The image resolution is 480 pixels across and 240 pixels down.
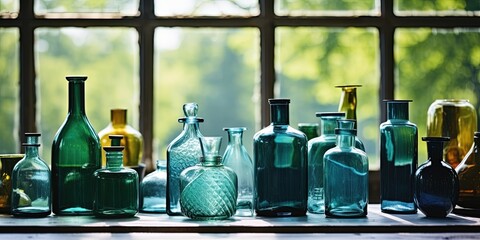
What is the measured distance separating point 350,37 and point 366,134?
0.32 metres

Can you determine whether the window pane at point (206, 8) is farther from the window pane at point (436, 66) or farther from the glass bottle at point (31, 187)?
the glass bottle at point (31, 187)

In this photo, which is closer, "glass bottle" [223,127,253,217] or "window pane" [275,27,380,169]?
"glass bottle" [223,127,253,217]

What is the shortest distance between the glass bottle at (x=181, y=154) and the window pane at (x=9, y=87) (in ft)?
2.26

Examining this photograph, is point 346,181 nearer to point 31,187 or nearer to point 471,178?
point 471,178

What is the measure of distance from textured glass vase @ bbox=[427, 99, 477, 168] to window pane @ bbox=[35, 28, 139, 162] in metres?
0.92

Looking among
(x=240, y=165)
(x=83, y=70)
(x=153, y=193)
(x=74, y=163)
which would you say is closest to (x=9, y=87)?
(x=83, y=70)

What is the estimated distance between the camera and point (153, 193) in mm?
2178

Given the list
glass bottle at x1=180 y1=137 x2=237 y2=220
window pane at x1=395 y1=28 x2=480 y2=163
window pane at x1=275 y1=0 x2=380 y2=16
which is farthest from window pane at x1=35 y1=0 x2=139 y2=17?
window pane at x1=395 y1=28 x2=480 y2=163

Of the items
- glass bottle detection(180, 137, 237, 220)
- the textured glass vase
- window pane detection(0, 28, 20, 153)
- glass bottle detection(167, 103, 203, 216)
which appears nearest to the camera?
glass bottle detection(180, 137, 237, 220)

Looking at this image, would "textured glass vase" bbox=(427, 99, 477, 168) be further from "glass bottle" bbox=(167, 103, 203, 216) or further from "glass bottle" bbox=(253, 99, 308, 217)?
"glass bottle" bbox=(167, 103, 203, 216)

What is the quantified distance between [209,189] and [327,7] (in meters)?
0.92

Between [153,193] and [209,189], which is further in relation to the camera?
[153,193]

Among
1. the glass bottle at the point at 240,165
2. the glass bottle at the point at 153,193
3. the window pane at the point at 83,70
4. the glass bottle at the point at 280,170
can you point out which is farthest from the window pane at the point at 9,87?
the glass bottle at the point at 280,170

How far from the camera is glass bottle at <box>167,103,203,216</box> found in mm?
2098
